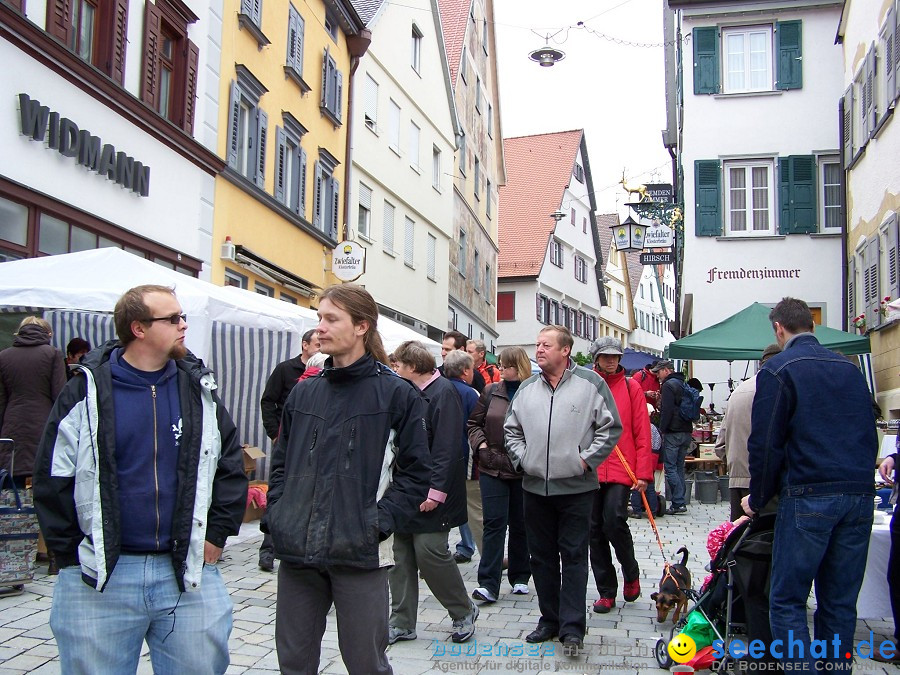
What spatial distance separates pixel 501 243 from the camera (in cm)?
4306

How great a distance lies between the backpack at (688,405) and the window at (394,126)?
14.1 meters

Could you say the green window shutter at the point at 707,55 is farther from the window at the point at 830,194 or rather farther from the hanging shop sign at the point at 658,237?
the hanging shop sign at the point at 658,237

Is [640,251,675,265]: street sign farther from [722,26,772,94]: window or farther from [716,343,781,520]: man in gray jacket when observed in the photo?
[716,343,781,520]: man in gray jacket

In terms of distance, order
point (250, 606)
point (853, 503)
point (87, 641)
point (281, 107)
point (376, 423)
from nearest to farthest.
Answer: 1. point (87, 641)
2. point (376, 423)
3. point (853, 503)
4. point (250, 606)
5. point (281, 107)

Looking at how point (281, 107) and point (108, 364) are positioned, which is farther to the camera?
point (281, 107)

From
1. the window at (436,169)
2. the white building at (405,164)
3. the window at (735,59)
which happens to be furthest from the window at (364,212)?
the window at (735,59)

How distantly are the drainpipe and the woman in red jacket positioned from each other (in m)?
14.7

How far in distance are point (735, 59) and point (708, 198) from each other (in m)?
3.16

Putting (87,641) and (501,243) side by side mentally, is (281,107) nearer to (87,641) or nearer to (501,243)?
(87,641)

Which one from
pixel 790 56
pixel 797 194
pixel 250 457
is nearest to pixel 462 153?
pixel 790 56

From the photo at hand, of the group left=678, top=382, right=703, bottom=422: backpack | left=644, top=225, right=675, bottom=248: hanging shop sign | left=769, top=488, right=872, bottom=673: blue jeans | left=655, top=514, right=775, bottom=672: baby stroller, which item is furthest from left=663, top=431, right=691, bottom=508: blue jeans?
left=644, top=225, right=675, bottom=248: hanging shop sign

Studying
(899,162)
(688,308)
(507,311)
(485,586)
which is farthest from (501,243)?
(485,586)

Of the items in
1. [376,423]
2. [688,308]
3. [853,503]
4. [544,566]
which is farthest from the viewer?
[688,308]

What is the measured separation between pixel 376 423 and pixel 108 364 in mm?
988
